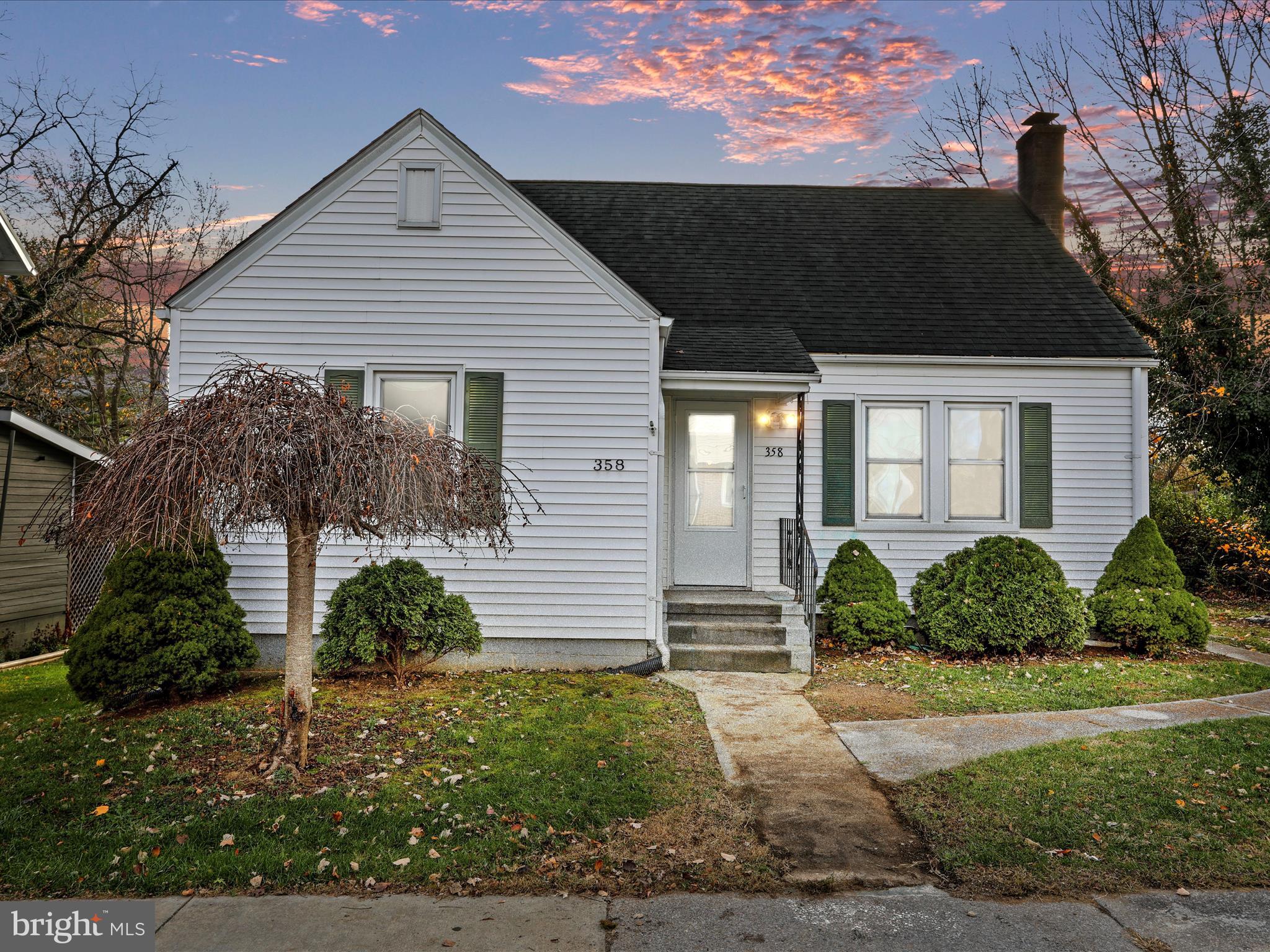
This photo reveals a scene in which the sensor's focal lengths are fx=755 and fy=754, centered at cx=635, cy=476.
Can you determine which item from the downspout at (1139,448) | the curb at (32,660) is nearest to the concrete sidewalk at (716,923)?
the downspout at (1139,448)

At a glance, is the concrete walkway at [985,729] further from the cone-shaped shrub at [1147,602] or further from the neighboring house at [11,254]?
the neighboring house at [11,254]

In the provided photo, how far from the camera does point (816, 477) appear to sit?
9664 millimetres

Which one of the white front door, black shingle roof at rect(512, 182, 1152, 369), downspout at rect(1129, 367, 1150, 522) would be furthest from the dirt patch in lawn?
downspout at rect(1129, 367, 1150, 522)

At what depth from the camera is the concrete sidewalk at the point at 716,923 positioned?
306 centimetres

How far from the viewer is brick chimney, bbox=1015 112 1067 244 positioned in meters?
11.8

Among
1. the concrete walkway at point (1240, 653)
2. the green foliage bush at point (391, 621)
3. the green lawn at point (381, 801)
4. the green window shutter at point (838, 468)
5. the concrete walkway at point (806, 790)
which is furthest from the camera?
the green window shutter at point (838, 468)

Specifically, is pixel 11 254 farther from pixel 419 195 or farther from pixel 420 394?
pixel 420 394

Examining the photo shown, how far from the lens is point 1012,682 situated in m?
7.50

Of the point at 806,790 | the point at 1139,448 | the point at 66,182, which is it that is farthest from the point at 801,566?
the point at 66,182

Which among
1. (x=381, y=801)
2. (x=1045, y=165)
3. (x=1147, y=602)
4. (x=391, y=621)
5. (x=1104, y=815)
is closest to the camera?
(x=1104, y=815)

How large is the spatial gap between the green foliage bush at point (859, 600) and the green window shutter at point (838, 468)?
0.46m

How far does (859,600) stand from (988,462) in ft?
8.69

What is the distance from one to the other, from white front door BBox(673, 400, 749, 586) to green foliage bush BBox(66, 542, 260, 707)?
4.96 m

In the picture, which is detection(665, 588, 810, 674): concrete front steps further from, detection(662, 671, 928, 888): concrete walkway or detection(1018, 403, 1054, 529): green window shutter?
detection(1018, 403, 1054, 529): green window shutter
